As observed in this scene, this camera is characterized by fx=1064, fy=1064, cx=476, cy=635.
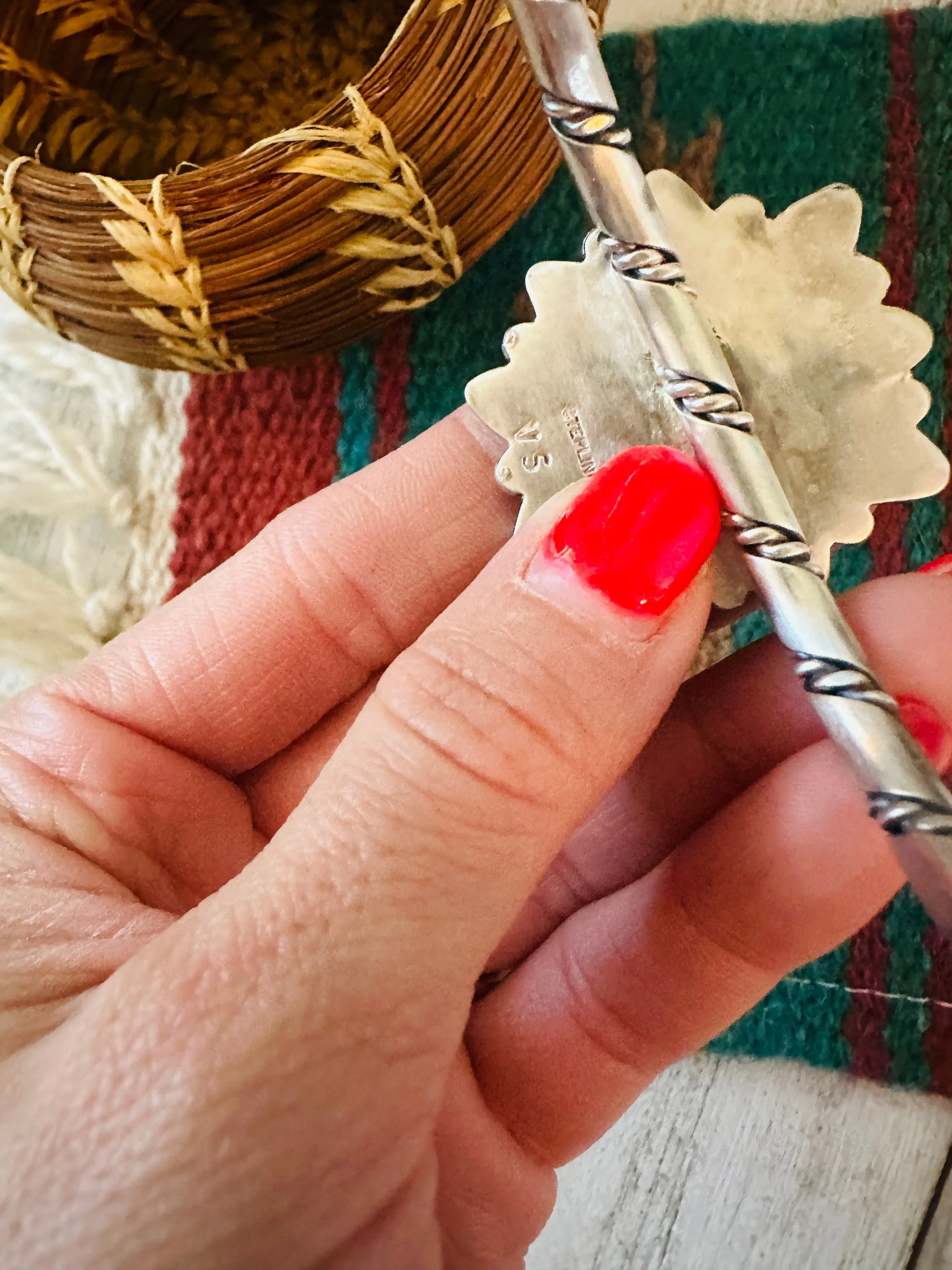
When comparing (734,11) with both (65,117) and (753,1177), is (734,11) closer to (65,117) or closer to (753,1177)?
(65,117)

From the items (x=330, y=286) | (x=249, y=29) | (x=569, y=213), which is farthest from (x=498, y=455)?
(x=249, y=29)

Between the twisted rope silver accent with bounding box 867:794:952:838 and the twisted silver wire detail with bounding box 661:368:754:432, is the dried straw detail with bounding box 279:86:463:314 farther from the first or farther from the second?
the twisted rope silver accent with bounding box 867:794:952:838

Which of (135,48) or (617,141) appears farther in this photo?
(135,48)

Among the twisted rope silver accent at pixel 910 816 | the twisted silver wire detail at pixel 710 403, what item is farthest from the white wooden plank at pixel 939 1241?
the twisted silver wire detail at pixel 710 403

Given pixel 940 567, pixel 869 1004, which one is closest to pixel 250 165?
pixel 940 567

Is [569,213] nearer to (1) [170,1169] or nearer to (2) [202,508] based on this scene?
(2) [202,508]

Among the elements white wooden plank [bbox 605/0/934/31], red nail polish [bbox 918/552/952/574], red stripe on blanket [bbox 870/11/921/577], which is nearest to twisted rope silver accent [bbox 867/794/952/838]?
red nail polish [bbox 918/552/952/574]

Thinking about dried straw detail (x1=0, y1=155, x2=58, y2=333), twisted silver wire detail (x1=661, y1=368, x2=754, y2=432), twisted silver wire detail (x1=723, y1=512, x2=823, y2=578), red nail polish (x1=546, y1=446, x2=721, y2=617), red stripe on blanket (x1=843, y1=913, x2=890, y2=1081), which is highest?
dried straw detail (x1=0, y1=155, x2=58, y2=333)
